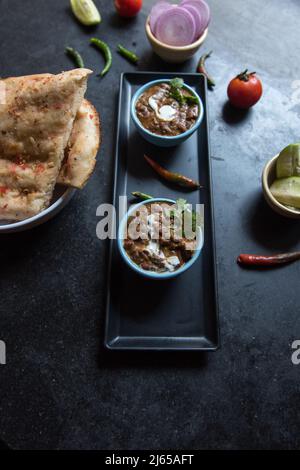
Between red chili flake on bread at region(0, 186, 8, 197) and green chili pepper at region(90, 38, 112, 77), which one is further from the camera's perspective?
green chili pepper at region(90, 38, 112, 77)

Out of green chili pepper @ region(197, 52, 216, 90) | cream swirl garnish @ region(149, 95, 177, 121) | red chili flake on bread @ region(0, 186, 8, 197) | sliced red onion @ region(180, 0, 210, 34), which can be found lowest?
red chili flake on bread @ region(0, 186, 8, 197)

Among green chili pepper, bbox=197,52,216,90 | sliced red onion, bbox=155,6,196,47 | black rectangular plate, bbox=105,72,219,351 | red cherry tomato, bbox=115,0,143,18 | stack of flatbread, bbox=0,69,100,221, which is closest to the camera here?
stack of flatbread, bbox=0,69,100,221

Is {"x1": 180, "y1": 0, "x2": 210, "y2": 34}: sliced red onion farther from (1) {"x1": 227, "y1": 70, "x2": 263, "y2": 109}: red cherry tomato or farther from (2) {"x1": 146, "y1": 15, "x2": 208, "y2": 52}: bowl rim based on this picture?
(1) {"x1": 227, "y1": 70, "x2": 263, "y2": 109}: red cherry tomato

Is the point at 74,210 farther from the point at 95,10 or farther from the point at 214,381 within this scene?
the point at 95,10

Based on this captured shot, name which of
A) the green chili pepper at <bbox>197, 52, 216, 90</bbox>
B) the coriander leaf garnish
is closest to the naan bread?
the coriander leaf garnish

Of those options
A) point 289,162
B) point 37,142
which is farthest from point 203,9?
point 37,142

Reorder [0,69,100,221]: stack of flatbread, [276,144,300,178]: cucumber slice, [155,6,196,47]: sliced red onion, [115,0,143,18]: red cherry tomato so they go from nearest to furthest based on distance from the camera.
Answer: [0,69,100,221]: stack of flatbread
[276,144,300,178]: cucumber slice
[155,6,196,47]: sliced red onion
[115,0,143,18]: red cherry tomato

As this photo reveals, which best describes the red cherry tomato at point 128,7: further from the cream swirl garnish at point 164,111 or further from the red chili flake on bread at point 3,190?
the red chili flake on bread at point 3,190
